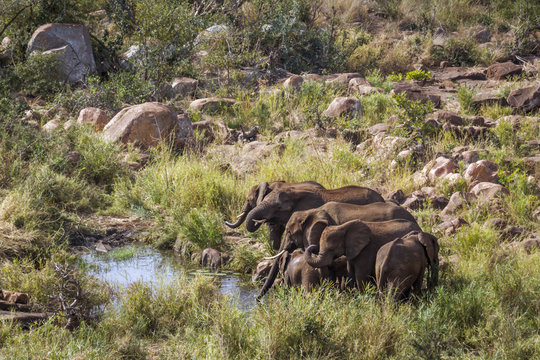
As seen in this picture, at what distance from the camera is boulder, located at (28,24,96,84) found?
1573 cm

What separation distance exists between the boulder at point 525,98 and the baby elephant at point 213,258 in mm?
Answer: 7278

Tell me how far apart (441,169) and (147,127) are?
525 centimetres

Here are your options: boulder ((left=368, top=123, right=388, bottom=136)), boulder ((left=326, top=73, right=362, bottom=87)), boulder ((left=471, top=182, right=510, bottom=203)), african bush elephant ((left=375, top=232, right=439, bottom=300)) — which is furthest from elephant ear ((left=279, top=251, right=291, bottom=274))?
boulder ((left=326, top=73, right=362, bottom=87))

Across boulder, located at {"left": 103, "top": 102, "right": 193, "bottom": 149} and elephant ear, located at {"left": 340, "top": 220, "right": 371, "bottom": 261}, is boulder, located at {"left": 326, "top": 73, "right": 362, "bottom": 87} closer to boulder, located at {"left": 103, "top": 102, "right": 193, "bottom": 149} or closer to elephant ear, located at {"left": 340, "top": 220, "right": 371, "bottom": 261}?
boulder, located at {"left": 103, "top": 102, "right": 193, "bottom": 149}

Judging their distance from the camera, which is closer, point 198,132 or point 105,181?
point 105,181

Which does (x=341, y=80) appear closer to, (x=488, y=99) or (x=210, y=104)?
(x=210, y=104)

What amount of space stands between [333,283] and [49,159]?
576cm

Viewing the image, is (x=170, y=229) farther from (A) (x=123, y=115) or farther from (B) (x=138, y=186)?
(A) (x=123, y=115)

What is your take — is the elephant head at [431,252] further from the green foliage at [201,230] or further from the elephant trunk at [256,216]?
the green foliage at [201,230]

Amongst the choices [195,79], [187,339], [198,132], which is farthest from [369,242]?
[195,79]

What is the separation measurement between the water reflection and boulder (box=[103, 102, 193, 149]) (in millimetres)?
3608

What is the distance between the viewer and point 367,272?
581cm

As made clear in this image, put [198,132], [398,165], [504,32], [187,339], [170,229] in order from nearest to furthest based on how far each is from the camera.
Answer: [187,339], [170,229], [398,165], [198,132], [504,32]

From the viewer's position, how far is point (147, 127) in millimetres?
11867
